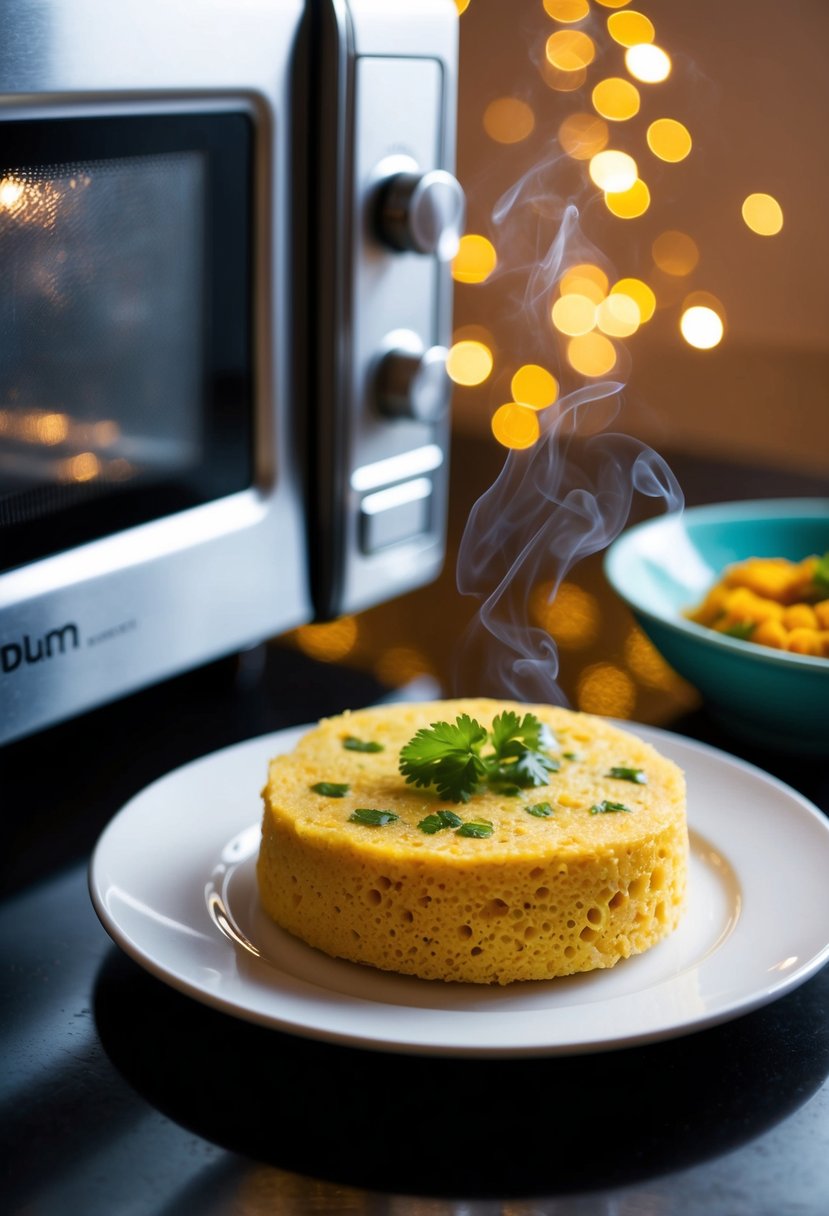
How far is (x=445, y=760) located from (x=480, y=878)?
95 millimetres

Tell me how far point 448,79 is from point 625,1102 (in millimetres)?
713

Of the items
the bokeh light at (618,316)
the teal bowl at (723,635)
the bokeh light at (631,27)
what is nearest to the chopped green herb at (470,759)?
the teal bowl at (723,635)

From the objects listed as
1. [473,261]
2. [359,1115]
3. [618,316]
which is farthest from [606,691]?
[473,261]

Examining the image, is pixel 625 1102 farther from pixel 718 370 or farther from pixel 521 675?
pixel 718 370

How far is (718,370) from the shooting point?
2.56 metres

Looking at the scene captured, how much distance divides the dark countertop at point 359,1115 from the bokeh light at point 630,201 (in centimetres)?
223

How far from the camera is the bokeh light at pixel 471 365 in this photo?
2.92 m

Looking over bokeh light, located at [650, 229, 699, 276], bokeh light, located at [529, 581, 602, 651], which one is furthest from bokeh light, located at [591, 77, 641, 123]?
bokeh light, located at [529, 581, 602, 651]

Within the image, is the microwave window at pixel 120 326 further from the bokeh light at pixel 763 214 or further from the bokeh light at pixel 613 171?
the bokeh light at pixel 613 171

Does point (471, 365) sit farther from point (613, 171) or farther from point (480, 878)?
point (480, 878)

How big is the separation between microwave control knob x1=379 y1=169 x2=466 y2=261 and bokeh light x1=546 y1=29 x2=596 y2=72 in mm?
1985

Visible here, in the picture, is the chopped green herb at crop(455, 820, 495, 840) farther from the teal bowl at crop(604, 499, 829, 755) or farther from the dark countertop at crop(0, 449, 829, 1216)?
the teal bowl at crop(604, 499, 829, 755)

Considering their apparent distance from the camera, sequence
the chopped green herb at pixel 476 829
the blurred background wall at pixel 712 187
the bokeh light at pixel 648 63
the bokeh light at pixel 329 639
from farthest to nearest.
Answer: the bokeh light at pixel 648 63
the blurred background wall at pixel 712 187
the bokeh light at pixel 329 639
the chopped green herb at pixel 476 829

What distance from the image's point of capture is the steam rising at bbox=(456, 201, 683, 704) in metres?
1.03
